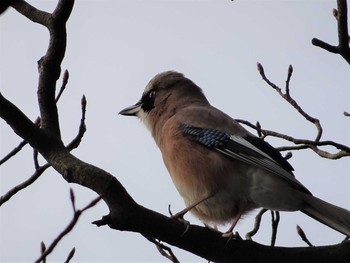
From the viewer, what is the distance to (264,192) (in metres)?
5.62

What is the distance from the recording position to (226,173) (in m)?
5.80

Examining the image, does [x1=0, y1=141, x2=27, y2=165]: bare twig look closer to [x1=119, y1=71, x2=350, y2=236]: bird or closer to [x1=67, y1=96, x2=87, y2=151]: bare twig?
[x1=67, y1=96, x2=87, y2=151]: bare twig

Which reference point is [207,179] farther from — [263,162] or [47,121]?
[47,121]

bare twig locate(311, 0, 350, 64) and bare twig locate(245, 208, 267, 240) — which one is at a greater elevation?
bare twig locate(311, 0, 350, 64)

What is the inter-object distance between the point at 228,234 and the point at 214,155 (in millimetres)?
1438

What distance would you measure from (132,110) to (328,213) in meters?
2.97

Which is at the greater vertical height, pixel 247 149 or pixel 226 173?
pixel 247 149

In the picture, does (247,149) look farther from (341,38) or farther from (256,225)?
(341,38)

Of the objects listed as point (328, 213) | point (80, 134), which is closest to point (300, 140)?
point (328, 213)

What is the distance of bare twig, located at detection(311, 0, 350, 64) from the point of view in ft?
14.4

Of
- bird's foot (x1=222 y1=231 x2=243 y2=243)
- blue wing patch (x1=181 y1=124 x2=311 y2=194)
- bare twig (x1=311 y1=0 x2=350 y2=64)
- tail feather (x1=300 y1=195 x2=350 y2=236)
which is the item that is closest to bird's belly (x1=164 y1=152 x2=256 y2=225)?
blue wing patch (x1=181 y1=124 x2=311 y2=194)

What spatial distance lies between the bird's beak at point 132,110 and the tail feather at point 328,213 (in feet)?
8.56

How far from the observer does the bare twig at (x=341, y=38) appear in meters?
4.38

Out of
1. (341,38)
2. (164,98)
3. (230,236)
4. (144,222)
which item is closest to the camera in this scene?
(144,222)
